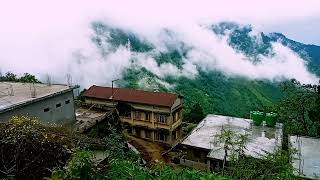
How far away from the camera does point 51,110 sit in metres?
27.2

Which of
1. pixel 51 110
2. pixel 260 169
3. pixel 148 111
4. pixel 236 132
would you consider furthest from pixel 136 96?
pixel 260 169

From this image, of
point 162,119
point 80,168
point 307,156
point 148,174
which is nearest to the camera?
point 80,168

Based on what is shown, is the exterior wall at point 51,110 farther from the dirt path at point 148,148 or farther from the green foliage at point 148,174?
the green foliage at point 148,174

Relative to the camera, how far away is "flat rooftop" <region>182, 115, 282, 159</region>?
2734 cm

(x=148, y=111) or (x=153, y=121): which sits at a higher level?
(x=148, y=111)

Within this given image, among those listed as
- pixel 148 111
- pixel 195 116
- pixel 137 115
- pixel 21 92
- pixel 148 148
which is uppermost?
pixel 21 92

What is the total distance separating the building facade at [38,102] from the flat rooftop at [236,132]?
10.5 metres

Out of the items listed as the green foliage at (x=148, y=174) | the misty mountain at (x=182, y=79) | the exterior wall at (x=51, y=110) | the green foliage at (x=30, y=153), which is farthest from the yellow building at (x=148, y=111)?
the misty mountain at (x=182, y=79)

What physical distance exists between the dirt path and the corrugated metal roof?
443 cm

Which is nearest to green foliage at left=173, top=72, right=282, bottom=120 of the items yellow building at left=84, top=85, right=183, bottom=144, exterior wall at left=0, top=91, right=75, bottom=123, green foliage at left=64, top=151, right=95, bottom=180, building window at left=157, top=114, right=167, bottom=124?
yellow building at left=84, top=85, right=183, bottom=144

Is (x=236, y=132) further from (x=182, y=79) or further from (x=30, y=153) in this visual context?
(x=182, y=79)

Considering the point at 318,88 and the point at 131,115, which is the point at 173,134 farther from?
the point at 318,88

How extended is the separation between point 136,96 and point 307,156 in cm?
1946

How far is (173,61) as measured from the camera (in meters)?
119
